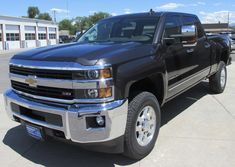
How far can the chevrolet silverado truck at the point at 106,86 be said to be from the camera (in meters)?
3.49

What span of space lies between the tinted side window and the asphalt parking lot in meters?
1.59

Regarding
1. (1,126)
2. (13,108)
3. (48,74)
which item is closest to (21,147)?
(13,108)

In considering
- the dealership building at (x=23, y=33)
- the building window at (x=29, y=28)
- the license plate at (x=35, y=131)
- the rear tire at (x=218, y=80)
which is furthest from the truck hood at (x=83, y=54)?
the building window at (x=29, y=28)

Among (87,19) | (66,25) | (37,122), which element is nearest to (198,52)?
(37,122)

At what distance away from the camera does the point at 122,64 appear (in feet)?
12.3

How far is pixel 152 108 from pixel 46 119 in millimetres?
1453

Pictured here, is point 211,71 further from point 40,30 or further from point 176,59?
point 40,30

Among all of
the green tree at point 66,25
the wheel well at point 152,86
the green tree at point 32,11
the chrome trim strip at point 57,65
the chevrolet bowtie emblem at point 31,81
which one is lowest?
the wheel well at point 152,86

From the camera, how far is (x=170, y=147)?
4555mm

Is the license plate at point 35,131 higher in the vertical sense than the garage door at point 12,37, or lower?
lower

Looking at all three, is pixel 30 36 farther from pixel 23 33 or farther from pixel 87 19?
pixel 87 19

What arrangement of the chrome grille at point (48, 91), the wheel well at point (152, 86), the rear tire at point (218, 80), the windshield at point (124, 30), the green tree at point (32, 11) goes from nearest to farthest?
the chrome grille at point (48, 91) < the wheel well at point (152, 86) < the windshield at point (124, 30) < the rear tire at point (218, 80) < the green tree at point (32, 11)

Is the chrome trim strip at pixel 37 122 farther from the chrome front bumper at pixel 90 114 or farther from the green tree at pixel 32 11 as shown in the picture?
the green tree at pixel 32 11

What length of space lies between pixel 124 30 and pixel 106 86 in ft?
6.46
